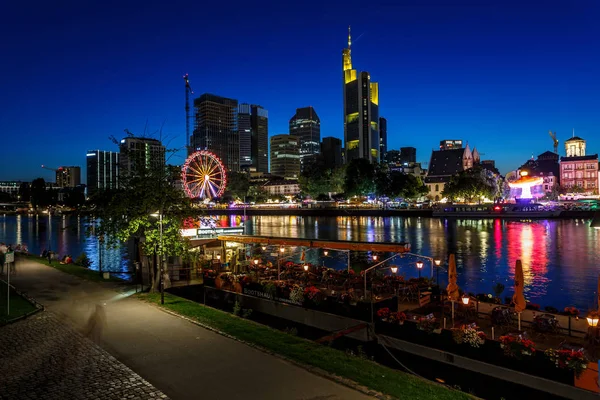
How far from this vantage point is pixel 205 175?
56.5m

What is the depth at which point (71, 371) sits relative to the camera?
1142 centimetres

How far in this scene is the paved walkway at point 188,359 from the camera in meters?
10.1

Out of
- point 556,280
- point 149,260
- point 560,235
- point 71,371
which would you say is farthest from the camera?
point 560,235

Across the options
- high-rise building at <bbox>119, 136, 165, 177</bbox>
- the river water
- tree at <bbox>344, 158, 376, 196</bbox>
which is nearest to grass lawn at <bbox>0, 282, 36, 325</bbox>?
the river water

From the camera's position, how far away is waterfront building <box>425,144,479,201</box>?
585ft

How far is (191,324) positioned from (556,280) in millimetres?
32379

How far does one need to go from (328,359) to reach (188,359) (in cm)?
414

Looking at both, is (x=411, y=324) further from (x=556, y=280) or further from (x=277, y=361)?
(x=556, y=280)

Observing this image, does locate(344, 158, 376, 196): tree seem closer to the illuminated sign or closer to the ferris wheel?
the ferris wheel

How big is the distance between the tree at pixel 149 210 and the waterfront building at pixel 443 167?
544ft

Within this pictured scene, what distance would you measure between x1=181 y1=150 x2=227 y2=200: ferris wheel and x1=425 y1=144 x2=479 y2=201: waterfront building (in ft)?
446

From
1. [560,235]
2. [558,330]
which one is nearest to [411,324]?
[558,330]

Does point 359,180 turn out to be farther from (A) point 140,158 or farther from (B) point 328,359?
(B) point 328,359

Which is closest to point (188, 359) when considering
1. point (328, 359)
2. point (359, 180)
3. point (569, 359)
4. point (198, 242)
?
point (328, 359)
